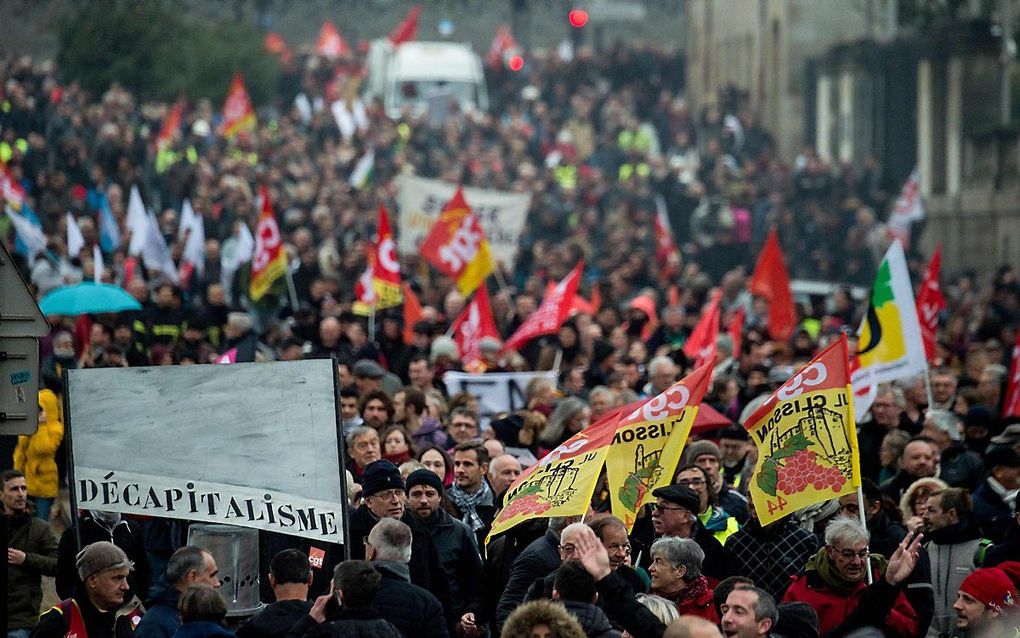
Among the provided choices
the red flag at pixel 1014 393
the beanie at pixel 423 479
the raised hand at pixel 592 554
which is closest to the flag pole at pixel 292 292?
the red flag at pixel 1014 393

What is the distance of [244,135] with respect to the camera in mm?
29688

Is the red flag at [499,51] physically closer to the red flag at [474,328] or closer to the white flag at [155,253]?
the white flag at [155,253]

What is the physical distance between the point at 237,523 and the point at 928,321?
29.1 feet

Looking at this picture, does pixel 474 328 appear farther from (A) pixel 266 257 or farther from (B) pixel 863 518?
(B) pixel 863 518

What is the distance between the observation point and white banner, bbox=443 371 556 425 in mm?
14789

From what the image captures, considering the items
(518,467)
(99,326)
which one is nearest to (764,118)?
(99,326)

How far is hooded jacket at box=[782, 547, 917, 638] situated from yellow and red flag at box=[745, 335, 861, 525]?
Result: 1.51 ft

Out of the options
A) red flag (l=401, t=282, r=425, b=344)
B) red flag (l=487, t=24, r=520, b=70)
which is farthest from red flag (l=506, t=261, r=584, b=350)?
red flag (l=487, t=24, r=520, b=70)

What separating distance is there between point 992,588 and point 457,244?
11609 mm

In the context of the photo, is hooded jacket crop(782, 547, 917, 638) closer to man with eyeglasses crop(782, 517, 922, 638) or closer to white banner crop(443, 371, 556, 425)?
man with eyeglasses crop(782, 517, 922, 638)

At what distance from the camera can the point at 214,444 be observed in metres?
8.28

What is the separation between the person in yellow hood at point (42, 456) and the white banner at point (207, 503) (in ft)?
13.0

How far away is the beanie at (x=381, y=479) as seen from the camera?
29.2 feet

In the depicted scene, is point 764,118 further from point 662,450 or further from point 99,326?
point 662,450
